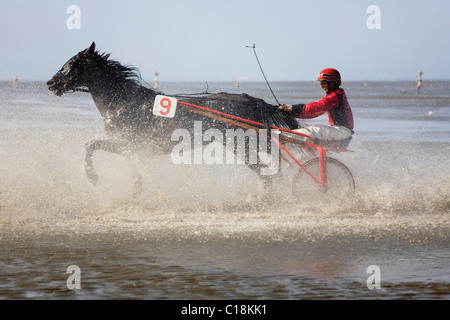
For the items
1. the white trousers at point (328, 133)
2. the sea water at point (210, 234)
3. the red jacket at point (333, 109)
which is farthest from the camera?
the white trousers at point (328, 133)

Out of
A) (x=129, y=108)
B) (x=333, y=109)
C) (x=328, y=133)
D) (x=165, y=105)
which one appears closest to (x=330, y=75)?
(x=333, y=109)

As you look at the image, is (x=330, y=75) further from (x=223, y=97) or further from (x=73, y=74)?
(x=73, y=74)

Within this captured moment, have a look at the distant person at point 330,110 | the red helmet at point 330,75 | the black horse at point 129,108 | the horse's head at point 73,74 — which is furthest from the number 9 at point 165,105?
the red helmet at point 330,75

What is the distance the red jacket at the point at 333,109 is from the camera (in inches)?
322

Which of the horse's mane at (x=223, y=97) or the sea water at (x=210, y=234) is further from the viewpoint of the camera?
the horse's mane at (x=223, y=97)

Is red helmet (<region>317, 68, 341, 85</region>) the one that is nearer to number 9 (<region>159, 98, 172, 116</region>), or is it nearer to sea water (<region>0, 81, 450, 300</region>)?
sea water (<region>0, 81, 450, 300</region>)

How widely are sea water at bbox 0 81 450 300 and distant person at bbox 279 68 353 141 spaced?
831 millimetres

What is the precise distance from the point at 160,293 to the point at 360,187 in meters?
5.09

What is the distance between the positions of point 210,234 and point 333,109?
2506mm

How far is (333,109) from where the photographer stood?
328 inches

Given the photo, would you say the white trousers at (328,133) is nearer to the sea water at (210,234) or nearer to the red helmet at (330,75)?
the red helmet at (330,75)

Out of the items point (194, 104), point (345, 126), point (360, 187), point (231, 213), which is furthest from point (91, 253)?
point (360, 187)
